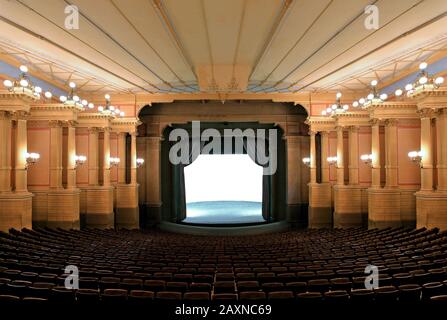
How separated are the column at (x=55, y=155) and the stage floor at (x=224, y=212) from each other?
9.79 m

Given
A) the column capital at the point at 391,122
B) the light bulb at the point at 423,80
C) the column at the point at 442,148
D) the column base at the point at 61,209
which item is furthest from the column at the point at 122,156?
the column at the point at 442,148

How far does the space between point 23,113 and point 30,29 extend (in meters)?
3.64

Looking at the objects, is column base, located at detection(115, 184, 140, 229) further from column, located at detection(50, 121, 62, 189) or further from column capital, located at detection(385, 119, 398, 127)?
column capital, located at detection(385, 119, 398, 127)

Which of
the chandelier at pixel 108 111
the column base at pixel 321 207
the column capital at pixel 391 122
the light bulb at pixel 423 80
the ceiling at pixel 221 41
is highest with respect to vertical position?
the ceiling at pixel 221 41

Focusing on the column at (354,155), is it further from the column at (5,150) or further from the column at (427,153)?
the column at (5,150)

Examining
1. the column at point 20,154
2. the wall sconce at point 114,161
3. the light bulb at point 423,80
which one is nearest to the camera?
the light bulb at point 423,80

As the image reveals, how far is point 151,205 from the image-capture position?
2000 cm

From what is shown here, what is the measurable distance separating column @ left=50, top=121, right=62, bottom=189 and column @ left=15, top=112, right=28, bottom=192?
2.02 m

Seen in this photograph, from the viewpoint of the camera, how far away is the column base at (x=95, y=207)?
1567 centimetres

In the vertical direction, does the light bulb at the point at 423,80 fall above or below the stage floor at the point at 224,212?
above

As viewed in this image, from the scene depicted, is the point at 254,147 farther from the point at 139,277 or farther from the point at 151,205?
the point at 139,277

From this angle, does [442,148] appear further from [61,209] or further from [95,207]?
[95,207]

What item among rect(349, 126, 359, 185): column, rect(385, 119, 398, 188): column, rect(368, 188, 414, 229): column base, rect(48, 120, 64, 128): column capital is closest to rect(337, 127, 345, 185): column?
rect(349, 126, 359, 185): column

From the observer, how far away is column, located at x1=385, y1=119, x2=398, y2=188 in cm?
1323
